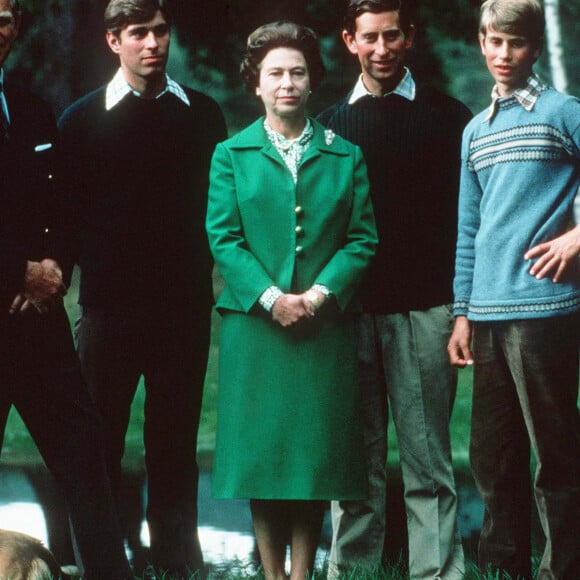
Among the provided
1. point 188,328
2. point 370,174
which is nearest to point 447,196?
point 370,174

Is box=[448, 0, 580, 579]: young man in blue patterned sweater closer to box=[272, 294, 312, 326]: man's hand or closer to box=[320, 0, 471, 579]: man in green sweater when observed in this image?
box=[320, 0, 471, 579]: man in green sweater

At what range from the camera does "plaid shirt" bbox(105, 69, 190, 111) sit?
627cm

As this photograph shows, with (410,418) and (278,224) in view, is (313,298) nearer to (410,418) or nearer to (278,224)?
(278,224)

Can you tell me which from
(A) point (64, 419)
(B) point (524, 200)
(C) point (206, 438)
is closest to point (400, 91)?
(B) point (524, 200)

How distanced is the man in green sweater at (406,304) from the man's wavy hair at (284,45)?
34cm

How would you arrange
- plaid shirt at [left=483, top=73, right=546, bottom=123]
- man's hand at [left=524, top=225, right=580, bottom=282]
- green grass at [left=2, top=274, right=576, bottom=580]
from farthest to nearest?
green grass at [left=2, top=274, right=576, bottom=580], plaid shirt at [left=483, top=73, right=546, bottom=123], man's hand at [left=524, top=225, right=580, bottom=282]

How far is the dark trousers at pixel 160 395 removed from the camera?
246 inches

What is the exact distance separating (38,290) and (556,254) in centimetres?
188

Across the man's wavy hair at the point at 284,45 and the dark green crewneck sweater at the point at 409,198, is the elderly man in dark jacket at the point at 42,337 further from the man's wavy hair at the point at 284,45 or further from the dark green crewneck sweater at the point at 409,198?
the dark green crewneck sweater at the point at 409,198

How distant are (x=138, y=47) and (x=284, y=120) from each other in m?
0.81

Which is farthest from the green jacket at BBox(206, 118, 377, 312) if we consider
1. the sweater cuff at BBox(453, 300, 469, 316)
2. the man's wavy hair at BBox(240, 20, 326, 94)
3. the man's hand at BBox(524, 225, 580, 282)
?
the man's hand at BBox(524, 225, 580, 282)

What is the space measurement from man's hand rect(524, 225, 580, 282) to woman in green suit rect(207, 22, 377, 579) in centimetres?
74

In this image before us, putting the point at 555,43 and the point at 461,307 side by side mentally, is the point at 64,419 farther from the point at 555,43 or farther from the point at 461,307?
the point at 555,43

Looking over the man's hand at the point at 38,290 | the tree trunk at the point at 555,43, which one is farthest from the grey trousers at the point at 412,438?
the tree trunk at the point at 555,43
